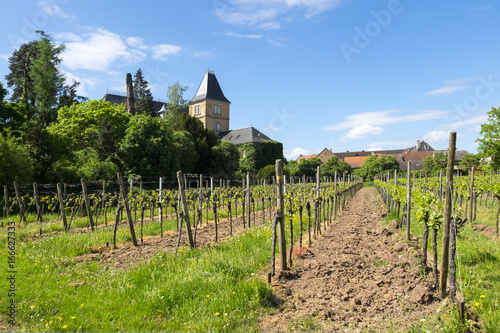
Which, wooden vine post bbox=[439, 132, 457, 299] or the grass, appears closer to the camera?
the grass

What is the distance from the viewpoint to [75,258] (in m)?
7.09

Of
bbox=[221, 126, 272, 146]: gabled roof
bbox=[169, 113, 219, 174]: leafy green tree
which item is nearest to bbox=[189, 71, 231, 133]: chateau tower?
bbox=[221, 126, 272, 146]: gabled roof

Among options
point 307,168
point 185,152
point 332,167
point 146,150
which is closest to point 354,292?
point 146,150

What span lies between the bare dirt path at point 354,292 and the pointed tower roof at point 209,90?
63.4 metres

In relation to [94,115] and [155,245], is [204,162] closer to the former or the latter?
[94,115]

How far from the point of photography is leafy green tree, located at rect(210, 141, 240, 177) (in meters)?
42.9

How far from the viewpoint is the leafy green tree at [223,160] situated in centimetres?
4288

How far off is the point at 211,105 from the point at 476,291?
65729 millimetres

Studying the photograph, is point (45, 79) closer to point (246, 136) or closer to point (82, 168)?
point (82, 168)

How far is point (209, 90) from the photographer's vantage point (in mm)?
68188

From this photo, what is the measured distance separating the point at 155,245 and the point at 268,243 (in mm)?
2861

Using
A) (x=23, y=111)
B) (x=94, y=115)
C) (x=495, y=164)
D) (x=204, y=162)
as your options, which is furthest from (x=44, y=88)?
(x=495, y=164)

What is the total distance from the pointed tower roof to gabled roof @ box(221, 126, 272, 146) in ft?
29.3

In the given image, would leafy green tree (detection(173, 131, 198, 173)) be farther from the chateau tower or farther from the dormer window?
the dormer window
